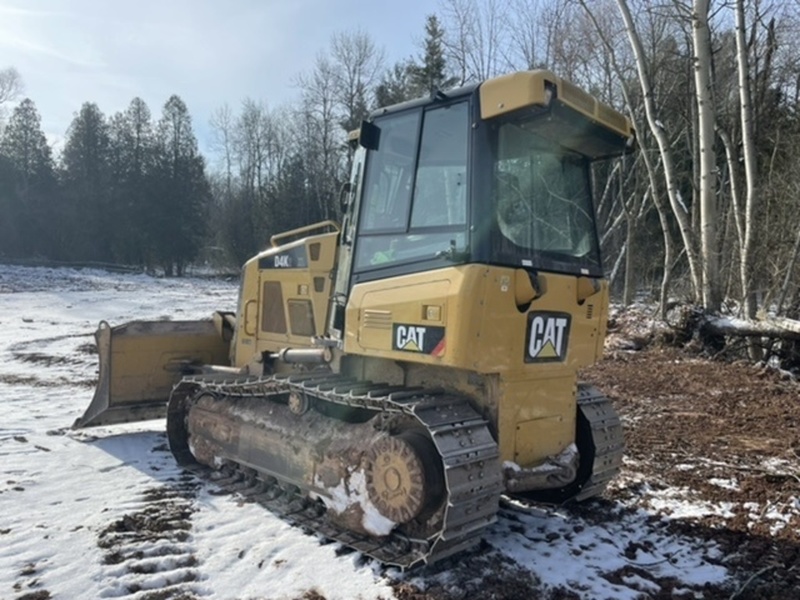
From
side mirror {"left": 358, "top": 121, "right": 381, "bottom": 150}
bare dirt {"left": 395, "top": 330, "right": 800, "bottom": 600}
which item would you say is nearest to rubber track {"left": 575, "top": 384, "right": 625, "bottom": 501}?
bare dirt {"left": 395, "top": 330, "right": 800, "bottom": 600}

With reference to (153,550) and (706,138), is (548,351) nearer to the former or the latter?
(153,550)

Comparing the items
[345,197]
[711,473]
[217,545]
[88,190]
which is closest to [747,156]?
[711,473]

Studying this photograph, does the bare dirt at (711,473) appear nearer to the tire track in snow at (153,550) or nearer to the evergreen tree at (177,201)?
the tire track in snow at (153,550)

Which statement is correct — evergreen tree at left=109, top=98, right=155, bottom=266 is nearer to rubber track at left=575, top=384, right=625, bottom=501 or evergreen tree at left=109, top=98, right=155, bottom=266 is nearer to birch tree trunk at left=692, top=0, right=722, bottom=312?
birch tree trunk at left=692, top=0, right=722, bottom=312

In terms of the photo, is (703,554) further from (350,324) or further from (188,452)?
(188,452)

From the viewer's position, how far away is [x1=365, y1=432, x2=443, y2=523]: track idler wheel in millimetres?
3830

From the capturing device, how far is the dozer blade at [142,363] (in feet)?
22.4

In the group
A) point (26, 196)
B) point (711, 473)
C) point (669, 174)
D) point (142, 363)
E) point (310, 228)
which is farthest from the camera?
point (26, 196)

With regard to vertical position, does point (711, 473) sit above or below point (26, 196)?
below

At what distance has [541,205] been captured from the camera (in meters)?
4.41

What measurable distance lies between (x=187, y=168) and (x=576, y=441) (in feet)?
159

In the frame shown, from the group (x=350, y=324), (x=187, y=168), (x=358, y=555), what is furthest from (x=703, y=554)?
(x=187, y=168)

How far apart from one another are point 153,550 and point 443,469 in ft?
6.46

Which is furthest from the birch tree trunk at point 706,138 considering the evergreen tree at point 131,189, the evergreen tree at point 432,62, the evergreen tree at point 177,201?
the evergreen tree at point 131,189
